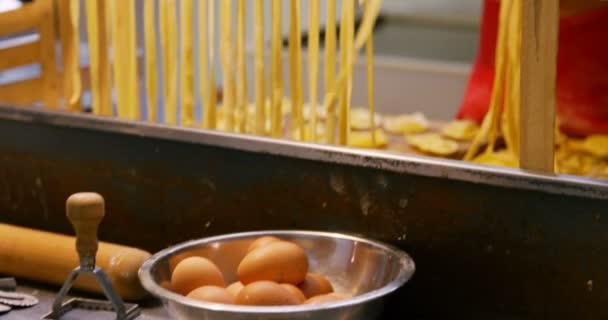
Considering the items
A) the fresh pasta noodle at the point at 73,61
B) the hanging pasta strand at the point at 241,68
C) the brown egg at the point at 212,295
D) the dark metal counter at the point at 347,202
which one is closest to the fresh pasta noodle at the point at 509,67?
the dark metal counter at the point at 347,202

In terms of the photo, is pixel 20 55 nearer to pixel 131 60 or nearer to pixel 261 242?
pixel 131 60

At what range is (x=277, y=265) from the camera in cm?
126

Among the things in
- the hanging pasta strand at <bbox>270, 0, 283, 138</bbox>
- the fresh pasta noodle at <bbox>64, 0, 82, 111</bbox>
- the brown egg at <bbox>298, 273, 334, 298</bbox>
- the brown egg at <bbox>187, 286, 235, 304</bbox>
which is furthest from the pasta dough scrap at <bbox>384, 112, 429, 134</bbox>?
the brown egg at <bbox>187, 286, 235, 304</bbox>

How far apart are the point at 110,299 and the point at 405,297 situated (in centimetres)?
44

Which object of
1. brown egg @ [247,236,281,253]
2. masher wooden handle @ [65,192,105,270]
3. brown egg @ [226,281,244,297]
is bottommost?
brown egg @ [226,281,244,297]

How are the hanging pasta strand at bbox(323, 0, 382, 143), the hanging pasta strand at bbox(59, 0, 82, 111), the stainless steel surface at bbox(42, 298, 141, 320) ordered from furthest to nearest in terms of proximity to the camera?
the hanging pasta strand at bbox(59, 0, 82, 111), the hanging pasta strand at bbox(323, 0, 382, 143), the stainless steel surface at bbox(42, 298, 141, 320)

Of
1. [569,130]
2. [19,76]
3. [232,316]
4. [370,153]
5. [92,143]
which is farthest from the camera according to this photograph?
[569,130]

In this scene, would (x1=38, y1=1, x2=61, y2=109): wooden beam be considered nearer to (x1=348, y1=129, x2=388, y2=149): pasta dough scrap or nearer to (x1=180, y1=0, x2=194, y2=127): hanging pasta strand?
(x1=180, y1=0, x2=194, y2=127): hanging pasta strand

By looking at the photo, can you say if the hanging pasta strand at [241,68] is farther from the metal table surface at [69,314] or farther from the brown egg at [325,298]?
the brown egg at [325,298]

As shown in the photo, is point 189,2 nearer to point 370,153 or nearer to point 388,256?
point 370,153

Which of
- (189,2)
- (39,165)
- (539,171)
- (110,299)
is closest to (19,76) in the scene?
(39,165)

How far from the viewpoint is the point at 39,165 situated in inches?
67.7

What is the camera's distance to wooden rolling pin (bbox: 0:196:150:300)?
1448 mm

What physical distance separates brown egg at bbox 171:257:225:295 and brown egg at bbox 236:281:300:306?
81 millimetres
